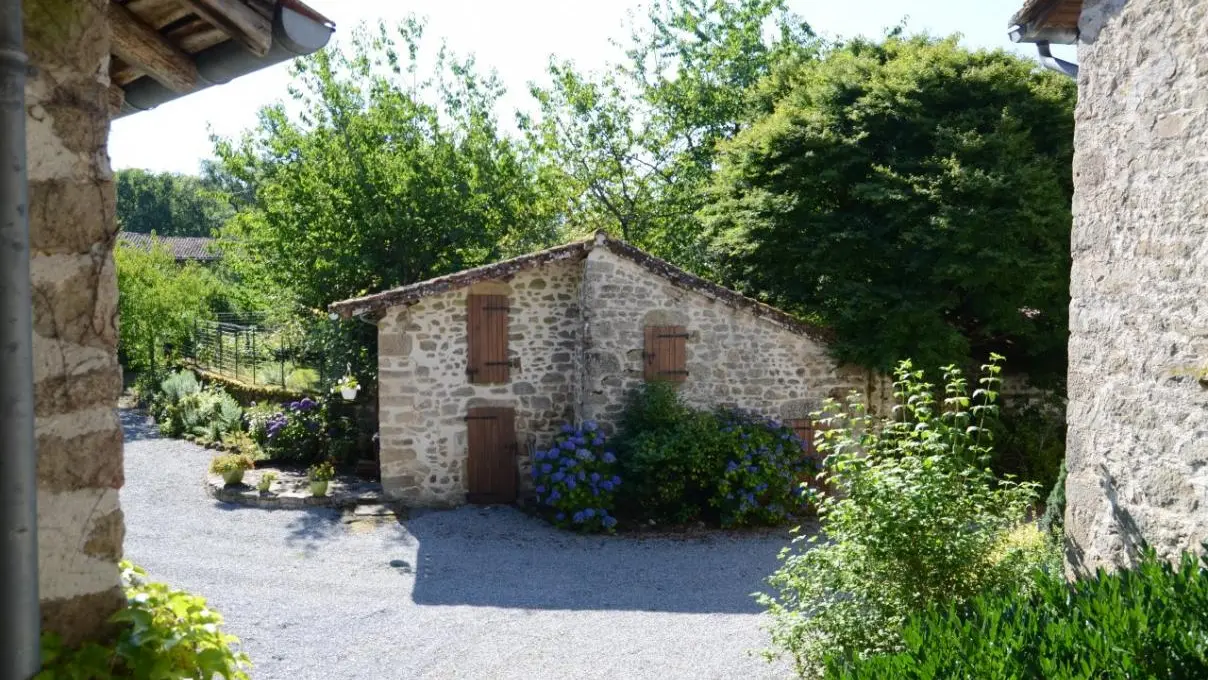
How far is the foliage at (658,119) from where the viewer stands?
19.9m

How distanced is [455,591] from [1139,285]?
6377 mm

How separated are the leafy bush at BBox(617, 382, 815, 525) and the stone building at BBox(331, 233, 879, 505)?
41cm

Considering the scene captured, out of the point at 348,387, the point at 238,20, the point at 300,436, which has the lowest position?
the point at 300,436

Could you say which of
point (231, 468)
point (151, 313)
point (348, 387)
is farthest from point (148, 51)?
point (151, 313)

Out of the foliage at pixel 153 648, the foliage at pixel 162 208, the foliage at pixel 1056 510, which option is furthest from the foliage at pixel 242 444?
the foliage at pixel 162 208

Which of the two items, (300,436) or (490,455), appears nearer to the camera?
(490,455)

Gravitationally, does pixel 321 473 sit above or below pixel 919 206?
below

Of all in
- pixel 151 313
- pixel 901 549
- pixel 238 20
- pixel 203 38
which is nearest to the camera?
pixel 238 20

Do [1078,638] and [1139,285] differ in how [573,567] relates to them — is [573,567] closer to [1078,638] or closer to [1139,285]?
[1139,285]

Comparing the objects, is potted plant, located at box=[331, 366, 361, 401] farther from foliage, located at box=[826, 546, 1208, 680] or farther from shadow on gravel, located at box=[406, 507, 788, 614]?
foliage, located at box=[826, 546, 1208, 680]

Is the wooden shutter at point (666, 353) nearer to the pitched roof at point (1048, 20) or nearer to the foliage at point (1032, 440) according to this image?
the foliage at point (1032, 440)

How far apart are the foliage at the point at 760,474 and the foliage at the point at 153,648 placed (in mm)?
8891

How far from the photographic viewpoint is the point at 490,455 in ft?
40.2

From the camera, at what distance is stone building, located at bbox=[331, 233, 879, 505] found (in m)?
11.9
